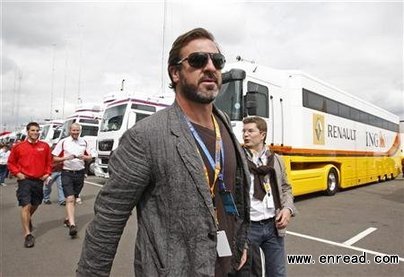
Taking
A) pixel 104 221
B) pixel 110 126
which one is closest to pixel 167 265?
pixel 104 221

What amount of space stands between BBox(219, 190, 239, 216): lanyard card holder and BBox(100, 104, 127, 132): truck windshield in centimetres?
1211

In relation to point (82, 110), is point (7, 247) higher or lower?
lower

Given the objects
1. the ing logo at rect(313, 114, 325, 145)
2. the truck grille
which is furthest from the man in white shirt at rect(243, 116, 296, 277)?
the truck grille

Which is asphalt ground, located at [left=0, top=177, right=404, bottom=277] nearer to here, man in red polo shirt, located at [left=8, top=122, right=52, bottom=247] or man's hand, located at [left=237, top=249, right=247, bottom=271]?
man in red polo shirt, located at [left=8, top=122, right=52, bottom=247]

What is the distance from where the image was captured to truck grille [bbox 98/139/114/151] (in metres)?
13.2

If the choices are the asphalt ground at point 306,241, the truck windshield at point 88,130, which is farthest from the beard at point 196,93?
the truck windshield at point 88,130

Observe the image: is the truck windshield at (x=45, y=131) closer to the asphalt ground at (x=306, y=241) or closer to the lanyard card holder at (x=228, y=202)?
the asphalt ground at (x=306, y=241)

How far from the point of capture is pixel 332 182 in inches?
500

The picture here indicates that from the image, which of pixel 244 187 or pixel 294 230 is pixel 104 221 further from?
pixel 294 230

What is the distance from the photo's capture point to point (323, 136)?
11.8 m

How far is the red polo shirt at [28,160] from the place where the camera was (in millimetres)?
6039

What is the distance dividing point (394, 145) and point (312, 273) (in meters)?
20.4

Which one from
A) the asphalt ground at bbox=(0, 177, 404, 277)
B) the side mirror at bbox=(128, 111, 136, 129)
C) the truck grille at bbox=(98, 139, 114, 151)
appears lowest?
the asphalt ground at bbox=(0, 177, 404, 277)

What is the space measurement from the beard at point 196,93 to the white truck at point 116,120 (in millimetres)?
11511
